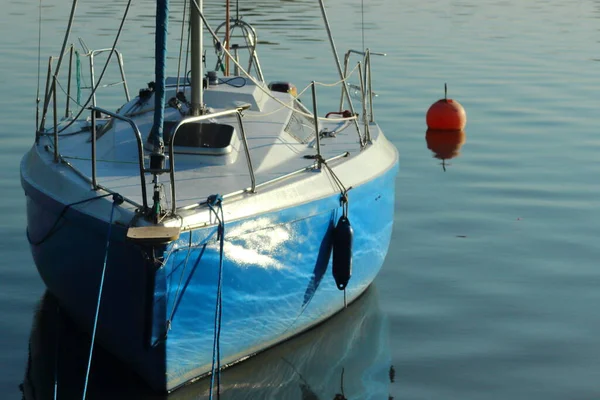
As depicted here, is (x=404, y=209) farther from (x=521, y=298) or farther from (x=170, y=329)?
(x=170, y=329)

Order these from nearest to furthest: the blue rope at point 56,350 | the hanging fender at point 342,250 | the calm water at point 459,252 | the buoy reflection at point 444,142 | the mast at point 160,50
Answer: the mast at point 160,50
the blue rope at point 56,350
the calm water at point 459,252
the hanging fender at point 342,250
the buoy reflection at point 444,142

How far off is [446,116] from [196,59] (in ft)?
29.1

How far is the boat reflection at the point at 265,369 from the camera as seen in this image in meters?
7.03

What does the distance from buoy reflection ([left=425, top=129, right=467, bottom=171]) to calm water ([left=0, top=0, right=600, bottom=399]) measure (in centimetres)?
13

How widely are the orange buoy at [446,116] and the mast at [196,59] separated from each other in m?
8.50

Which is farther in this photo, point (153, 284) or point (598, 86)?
point (598, 86)

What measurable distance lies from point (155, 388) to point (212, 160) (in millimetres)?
1697

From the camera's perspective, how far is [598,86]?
19938mm

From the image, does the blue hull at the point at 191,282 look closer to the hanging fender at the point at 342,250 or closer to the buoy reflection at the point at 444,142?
the hanging fender at the point at 342,250

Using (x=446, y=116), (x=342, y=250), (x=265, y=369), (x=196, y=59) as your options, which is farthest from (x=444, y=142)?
(x=265, y=369)

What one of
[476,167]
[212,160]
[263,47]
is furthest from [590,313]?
[263,47]

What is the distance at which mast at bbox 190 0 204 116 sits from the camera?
7582 mm

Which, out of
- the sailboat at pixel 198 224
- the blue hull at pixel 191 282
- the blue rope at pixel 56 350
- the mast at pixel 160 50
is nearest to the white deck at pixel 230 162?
the sailboat at pixel 198 224

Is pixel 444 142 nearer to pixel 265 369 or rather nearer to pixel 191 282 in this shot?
pixel 265 369
